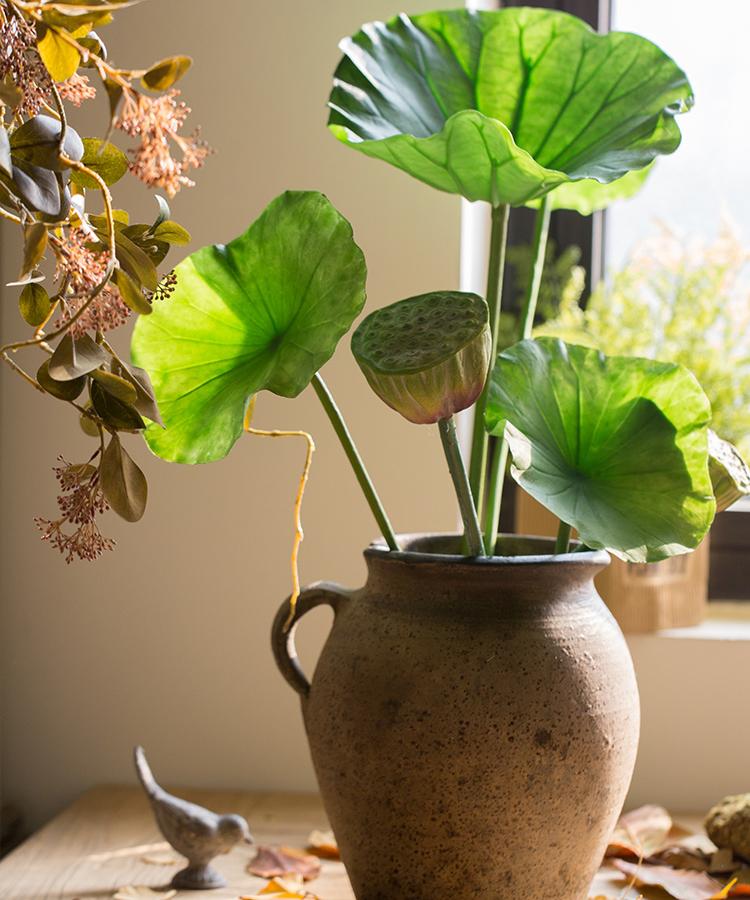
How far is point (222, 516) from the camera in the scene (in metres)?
1.30

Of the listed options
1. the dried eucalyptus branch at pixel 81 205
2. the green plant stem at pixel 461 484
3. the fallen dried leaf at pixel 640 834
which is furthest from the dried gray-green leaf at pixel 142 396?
the fallen dried leaf at pixel 640 834

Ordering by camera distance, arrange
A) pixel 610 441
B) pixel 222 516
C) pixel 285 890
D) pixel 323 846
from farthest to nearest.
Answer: pixel 222 516 → pixel 323 846 → pixel 285 890 → pixel 610 441

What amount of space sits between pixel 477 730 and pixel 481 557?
13 cm

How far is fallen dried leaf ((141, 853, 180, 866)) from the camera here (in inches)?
42.3

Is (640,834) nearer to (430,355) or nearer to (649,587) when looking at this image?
(649,587)

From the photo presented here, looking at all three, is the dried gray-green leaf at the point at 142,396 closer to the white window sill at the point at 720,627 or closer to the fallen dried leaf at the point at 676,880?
the fallen dried leaf at the point at 676,880

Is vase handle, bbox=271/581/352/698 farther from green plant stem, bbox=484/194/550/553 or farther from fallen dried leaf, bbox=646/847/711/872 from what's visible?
fallen dried leaf, bbox=646/847/711/872

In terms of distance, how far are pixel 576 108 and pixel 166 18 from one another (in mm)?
532

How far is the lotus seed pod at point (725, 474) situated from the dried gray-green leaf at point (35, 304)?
0.52 m

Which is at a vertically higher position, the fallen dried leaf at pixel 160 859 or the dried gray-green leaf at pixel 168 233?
the dried gray-green leaf at pixel 168 233

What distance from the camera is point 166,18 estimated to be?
1.28 m

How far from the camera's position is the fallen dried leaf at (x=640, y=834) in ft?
3.63

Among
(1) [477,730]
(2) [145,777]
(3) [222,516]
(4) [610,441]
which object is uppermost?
(4) [610,441]

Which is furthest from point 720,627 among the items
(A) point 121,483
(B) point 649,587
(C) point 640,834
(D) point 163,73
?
(D) point 163,73
